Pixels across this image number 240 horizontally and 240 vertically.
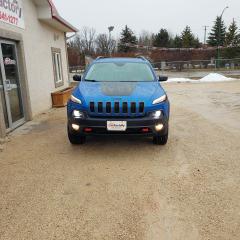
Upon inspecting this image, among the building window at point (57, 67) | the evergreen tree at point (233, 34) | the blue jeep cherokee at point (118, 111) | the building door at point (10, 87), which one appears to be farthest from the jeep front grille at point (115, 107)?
the evergreen tree at point (233, 34)

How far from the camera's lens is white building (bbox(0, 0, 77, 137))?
744 cm

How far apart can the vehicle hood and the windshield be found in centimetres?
34

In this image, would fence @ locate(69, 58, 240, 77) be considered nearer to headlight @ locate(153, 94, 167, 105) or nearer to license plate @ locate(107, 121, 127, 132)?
headlight @ locate(153, 94, 167, 105)

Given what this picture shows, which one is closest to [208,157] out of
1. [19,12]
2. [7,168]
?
[7,168]

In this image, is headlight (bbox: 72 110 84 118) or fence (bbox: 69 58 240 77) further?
fence (bbox: 69 58 240 77)

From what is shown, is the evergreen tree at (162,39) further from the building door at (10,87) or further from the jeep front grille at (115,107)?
the jeep front grille at (115,107)

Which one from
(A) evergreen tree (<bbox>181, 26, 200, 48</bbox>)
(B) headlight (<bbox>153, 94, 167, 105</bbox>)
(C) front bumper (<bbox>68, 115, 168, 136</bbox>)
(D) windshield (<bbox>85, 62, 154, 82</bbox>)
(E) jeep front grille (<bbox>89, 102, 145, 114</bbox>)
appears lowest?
(C) front bumper (<bbox>68, 115, 168, 136</bbox>)

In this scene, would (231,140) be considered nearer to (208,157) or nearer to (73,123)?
(208,157)

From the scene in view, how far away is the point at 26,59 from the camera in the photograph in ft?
29.9

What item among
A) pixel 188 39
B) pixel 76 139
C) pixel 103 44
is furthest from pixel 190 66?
pixel 76 139

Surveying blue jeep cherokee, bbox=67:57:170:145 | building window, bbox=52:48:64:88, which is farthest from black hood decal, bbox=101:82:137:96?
building window, bbox=52:48:64:88

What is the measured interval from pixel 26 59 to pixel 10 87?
5.29 ft

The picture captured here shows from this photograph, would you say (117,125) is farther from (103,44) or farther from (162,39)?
(103,44)

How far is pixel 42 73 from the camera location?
35.1ft
